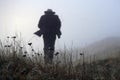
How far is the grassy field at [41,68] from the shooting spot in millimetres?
8116

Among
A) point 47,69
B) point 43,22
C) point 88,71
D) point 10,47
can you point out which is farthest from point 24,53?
point 43,22

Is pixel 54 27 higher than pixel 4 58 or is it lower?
higher

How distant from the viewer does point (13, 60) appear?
9.04 metres

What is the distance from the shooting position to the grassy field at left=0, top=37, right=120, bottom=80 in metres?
8.12

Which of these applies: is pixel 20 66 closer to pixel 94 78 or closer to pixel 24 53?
pixel 24 53

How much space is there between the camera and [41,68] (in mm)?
8750

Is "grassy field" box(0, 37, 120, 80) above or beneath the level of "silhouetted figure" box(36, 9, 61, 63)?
beneath

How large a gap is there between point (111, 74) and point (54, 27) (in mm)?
4768

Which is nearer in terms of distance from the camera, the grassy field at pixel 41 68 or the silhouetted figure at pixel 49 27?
the grassy field at pixel 41 68

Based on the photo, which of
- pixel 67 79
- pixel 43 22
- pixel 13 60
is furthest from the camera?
pixel 43 22

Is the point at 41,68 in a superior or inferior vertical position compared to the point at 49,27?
inferior

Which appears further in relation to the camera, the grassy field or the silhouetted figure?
the silhouetted figure

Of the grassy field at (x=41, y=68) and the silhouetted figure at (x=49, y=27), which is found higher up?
the silhouetted figure at (x=49, y=27)

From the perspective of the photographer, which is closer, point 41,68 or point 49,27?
point 41,68
